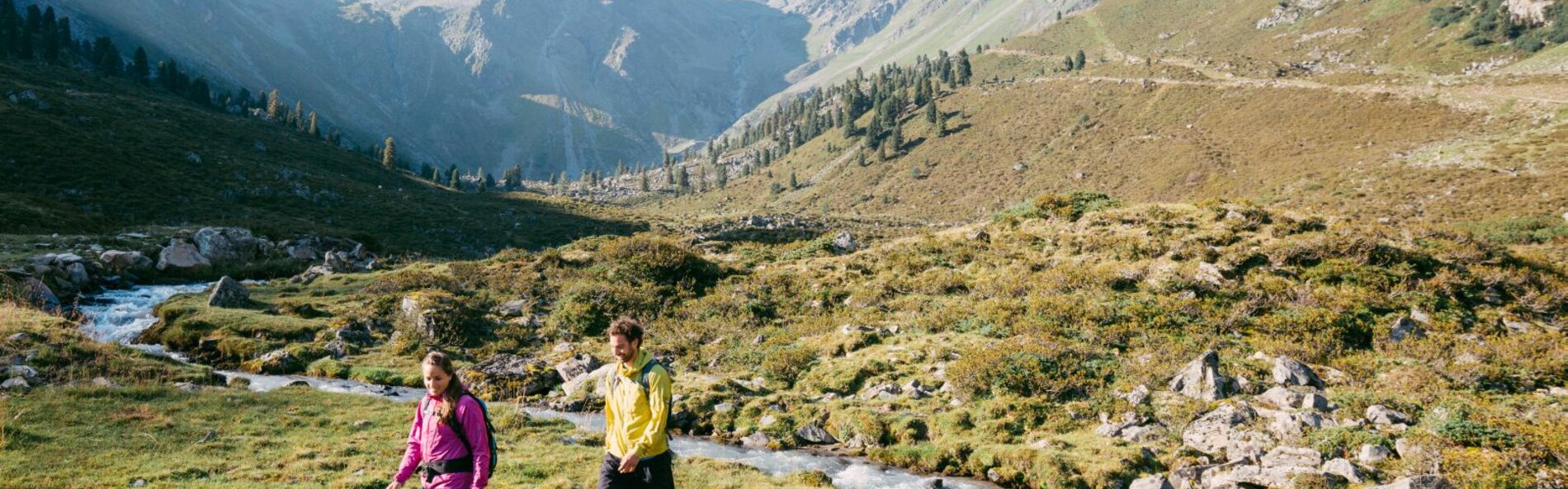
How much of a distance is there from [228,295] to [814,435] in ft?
95.0

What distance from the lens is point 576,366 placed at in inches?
810

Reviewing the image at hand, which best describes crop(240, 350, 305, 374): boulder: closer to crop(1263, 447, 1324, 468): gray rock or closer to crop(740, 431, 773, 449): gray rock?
crop(740, 431, 773, 449): gray rock

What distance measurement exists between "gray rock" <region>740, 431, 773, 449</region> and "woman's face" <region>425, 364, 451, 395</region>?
31.1ft

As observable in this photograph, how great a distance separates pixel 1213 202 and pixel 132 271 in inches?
2233

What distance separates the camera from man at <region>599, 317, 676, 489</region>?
742cm

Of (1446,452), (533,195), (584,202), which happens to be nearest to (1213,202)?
(1446,452)

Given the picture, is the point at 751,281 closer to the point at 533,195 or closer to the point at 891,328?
the point at 891,328

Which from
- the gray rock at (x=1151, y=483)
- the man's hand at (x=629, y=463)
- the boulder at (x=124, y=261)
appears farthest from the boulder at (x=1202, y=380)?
the boulder at (x=124, y=261)

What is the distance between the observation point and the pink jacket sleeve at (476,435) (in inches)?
291

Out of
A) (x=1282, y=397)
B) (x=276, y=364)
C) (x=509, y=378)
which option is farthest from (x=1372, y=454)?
(x=276, y=364)

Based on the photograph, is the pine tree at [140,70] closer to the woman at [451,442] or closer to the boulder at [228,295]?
the boulder at [228,295]

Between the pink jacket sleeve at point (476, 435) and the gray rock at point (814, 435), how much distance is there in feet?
31.3

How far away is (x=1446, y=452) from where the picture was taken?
10352 mm

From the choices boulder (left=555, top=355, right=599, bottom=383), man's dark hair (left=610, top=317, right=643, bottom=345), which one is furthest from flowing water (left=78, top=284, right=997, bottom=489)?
man's dark hair (left=610, top=317, right=643, bottom=345)
